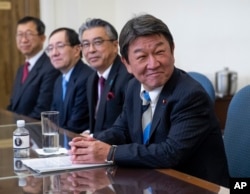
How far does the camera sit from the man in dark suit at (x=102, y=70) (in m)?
2.95

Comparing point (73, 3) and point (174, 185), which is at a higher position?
point (73, 3)

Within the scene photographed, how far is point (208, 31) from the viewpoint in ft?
14.4

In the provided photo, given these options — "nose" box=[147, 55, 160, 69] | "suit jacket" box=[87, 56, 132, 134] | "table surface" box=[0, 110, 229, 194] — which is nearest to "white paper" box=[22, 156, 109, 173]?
"table surface" box=[0, 110, 229, 194]

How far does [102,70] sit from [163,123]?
1259 millimetres

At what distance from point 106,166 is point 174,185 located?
0.35m

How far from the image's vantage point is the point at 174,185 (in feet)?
5.17

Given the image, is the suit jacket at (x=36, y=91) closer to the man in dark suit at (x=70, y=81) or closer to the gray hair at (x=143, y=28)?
the man in dark suit at (x=70, y=81)

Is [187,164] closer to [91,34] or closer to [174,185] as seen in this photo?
[174,185]

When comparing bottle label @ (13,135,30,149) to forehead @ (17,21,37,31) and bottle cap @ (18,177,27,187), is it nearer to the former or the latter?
bottle cap @ (18,177,27,187)

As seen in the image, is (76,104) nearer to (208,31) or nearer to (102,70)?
(102,70)

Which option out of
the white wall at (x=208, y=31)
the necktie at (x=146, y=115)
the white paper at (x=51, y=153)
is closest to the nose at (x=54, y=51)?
the white wall at (x=208, y=31)

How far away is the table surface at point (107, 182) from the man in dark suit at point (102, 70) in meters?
1.11

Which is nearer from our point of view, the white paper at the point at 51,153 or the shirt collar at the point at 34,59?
the white paper at the point at 51,153

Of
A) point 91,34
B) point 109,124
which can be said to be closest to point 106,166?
point 109,124
